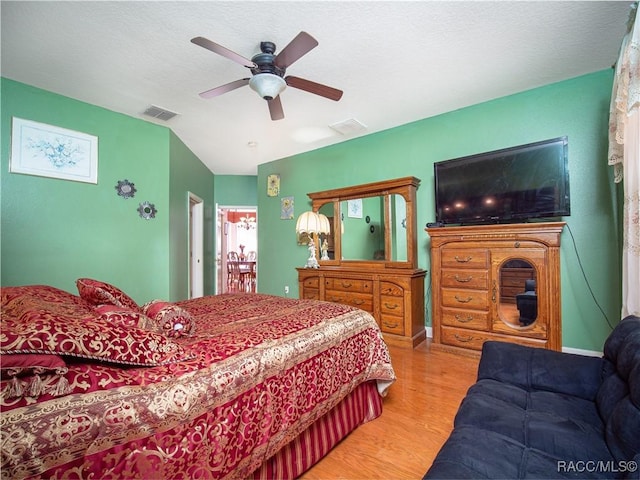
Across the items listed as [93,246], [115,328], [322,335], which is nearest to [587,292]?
[322,335]

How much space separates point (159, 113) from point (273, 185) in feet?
6.99

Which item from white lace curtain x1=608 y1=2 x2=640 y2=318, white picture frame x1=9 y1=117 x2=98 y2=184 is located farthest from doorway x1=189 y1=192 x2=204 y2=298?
white lace curtain x1=608 y1=2 x2=640 y2=318

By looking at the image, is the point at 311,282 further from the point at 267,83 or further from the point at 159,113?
the point at 159,113

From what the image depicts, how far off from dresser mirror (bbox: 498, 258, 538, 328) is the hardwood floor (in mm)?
575

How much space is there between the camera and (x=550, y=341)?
2527 millimetres

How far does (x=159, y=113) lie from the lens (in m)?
3.34

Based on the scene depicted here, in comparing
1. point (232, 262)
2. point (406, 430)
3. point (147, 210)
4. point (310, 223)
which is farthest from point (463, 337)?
point (232, 262)

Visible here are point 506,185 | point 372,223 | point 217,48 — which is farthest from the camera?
point 372,223

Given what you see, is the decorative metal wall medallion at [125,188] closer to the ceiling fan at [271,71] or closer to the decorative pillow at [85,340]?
the ceiling fan at [271,71]

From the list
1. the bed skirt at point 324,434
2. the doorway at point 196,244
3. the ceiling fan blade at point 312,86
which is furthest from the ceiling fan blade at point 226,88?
the doorway at point 196,244

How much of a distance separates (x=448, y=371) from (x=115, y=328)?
2549 mm

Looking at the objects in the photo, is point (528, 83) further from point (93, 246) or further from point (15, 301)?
point (93, 246)

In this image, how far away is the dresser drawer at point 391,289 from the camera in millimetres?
3232

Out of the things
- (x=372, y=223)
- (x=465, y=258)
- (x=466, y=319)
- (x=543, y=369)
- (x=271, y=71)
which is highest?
(x=271, y=71)
